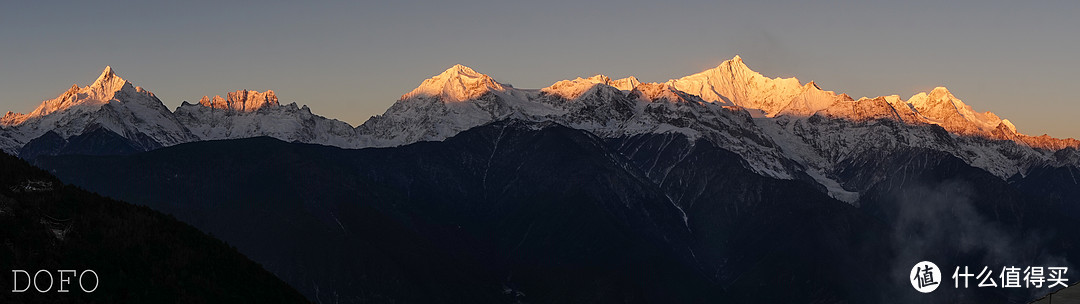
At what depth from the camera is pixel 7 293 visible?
200 metres

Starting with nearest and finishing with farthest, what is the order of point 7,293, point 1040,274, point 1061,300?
point 1061,300 < point 1040,274 < point 7,293

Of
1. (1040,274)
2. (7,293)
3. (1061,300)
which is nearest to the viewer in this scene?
(1061,300)

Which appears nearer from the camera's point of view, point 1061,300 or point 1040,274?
point 1061,300

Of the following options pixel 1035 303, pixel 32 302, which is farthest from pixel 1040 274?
pixel 32 302

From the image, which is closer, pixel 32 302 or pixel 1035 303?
pixel 1035 303

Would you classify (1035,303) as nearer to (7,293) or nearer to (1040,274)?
(1040,274)

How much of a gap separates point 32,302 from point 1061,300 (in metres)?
132

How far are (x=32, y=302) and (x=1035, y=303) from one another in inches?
5097

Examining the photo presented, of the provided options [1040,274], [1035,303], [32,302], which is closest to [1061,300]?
[1035,303]

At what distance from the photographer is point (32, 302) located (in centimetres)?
19962

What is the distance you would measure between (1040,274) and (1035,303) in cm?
5128

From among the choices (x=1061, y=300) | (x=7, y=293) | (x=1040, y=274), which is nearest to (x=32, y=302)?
(x=7, y=293)

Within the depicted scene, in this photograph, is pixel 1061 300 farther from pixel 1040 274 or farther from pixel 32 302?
pixel 32 302

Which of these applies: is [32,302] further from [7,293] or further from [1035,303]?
[1035,303]
